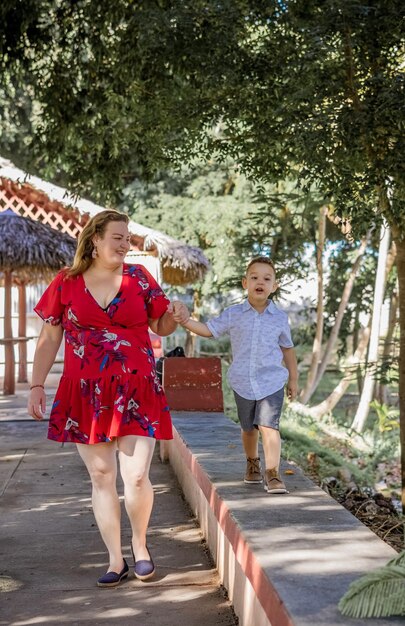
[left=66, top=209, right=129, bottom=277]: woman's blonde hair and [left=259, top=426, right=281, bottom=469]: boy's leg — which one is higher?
[left=66, top=209, right=129, bottom=277]: woman's blonde hair

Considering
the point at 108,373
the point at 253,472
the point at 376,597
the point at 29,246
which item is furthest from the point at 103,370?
the point at 29,246

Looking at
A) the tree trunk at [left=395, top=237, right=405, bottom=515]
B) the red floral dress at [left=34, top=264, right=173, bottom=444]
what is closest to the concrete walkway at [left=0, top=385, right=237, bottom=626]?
the red floral dress at [left=34, top=264, right=173, bottom=444]

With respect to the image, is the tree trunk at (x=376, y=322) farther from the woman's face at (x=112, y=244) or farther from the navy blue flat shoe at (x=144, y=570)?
the woman's face at (x=112, y=244)

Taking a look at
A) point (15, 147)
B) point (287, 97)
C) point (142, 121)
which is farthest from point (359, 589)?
point (15, 147)

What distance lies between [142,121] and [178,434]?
12.8 ft

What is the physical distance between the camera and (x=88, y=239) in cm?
500

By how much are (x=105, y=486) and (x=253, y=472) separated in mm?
1097

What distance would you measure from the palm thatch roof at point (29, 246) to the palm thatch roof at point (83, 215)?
0.59m

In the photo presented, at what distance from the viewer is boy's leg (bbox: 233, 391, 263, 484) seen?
5.56 m

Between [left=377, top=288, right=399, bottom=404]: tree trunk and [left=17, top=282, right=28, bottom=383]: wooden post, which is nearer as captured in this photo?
[left=17, top=282, right=28, bottom=383]: wooden post

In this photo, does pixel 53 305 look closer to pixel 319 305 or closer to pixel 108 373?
pixel 108 373

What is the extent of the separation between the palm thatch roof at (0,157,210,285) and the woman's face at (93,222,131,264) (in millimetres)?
11491

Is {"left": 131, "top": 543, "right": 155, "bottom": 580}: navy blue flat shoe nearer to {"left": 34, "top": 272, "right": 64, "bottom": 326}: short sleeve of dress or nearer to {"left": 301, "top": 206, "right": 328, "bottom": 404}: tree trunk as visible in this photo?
{"left": 34, "top": 272, "right": 64, "bottom": 326}: short sleeve of dress

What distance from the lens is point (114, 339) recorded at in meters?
4.85
